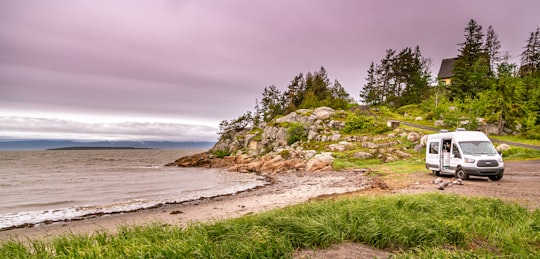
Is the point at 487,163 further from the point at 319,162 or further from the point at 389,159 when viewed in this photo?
the point at 319,162

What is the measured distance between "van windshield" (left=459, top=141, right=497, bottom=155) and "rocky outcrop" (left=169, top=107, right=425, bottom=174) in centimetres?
1377

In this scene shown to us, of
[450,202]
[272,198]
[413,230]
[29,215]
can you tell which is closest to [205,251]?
[413,230]

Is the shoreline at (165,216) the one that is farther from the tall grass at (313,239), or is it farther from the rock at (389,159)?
the rock at (389,159)

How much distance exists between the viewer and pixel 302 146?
44.2 meters

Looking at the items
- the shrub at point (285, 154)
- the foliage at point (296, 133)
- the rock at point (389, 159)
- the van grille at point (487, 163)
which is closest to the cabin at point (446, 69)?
the foliage at point (296, 133)

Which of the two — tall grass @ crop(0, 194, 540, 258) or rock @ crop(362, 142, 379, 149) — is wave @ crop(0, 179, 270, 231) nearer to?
tall grass @ crop(0, 194, 540, 258)

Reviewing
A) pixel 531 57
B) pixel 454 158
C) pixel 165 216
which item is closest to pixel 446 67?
pixel 531 57

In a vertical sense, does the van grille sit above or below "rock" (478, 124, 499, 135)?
below

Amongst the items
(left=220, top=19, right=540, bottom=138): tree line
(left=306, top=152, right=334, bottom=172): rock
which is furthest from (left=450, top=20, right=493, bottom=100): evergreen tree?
(left=306, top=152, right=334, bottom=172): rock

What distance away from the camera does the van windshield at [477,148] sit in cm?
1647

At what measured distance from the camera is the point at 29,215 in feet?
47.4

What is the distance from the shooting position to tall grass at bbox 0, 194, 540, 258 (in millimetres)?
4582

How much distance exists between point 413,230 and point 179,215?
10.7 meters

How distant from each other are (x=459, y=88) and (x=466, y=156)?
45355mm
